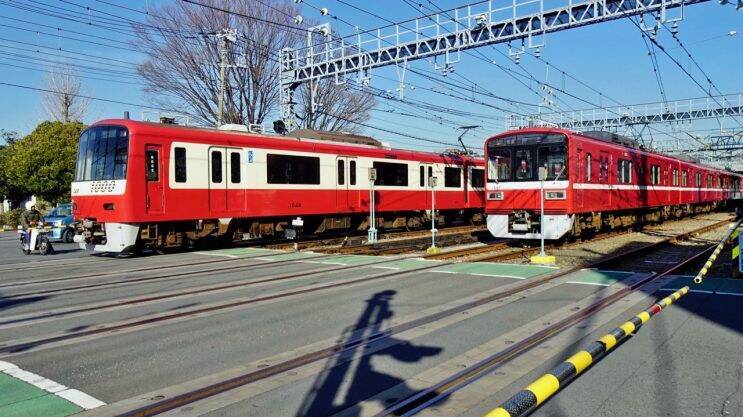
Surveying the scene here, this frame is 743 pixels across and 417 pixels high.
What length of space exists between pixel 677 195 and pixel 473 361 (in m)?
25.3

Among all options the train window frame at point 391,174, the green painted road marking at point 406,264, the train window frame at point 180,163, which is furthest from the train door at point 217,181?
the train window frame at point 391,174

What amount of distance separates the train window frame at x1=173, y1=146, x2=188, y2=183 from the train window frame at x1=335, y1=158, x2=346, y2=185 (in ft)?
18.1

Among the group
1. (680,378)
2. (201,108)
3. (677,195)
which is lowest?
(680,378)

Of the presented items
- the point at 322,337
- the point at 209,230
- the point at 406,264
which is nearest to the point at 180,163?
the point at 209,230

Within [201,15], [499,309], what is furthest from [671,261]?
[201,15]

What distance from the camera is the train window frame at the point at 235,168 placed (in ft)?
52.5

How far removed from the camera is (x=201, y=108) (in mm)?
27625

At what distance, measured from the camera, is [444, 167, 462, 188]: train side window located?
960 inches

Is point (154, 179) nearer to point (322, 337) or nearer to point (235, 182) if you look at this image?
point (235, 182)

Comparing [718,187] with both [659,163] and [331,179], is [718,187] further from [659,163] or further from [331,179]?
[331,179]

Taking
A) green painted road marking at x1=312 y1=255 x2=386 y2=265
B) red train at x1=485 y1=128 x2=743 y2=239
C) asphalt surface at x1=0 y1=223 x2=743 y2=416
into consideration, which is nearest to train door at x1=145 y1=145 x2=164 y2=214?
asphalt surface at x1=0 y1=223 x2=743 y2=416

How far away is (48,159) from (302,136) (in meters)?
22.6

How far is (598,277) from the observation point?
33.0 ft

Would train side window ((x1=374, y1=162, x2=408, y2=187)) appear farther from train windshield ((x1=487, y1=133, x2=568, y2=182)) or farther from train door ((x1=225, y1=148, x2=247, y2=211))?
train door ((x1=225, y1=148, x2=247, y2=211))
